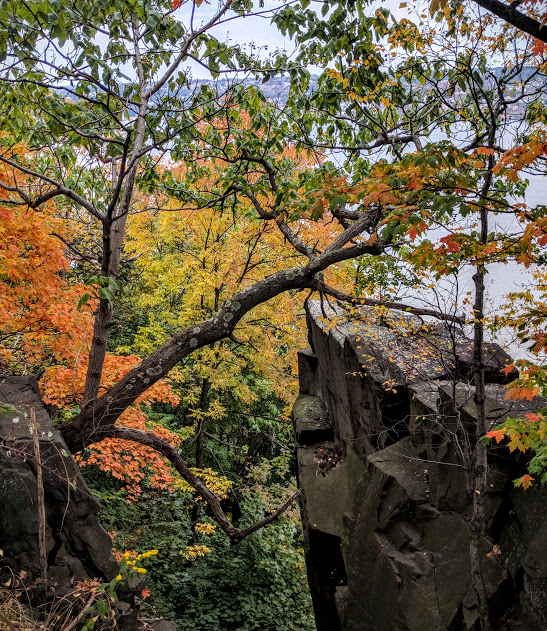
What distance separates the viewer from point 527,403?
521 cm

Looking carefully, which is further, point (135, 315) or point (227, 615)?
point (135, 315)

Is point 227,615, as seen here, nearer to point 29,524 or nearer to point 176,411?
point 29,524

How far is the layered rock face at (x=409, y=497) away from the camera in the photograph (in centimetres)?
490

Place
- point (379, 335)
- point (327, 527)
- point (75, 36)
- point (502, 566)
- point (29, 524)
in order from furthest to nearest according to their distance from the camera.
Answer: point (379, 335) < point (327, 527) < point (29, 524) < point (502, 566) < point (75, 36)

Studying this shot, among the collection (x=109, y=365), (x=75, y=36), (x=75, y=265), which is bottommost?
(x=109, y=365)

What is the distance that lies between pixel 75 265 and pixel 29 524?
12.3m

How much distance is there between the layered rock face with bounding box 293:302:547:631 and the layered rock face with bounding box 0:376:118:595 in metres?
3.68

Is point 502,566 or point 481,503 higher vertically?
point 481,503

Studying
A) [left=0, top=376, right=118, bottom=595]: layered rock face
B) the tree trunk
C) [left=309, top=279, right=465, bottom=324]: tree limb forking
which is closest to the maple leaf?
the tree trunk

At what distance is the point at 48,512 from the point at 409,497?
481 cm

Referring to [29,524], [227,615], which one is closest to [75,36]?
[29,524]

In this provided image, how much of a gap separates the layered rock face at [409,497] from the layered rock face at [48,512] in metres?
3.68

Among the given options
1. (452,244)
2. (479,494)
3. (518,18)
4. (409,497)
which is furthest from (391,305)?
(518,18)

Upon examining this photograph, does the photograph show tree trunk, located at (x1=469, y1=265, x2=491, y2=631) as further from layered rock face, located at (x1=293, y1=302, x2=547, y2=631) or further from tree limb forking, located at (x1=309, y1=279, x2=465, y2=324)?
tree limb forking, located at (x1=309, y1=279, x2=465, y2=324)
